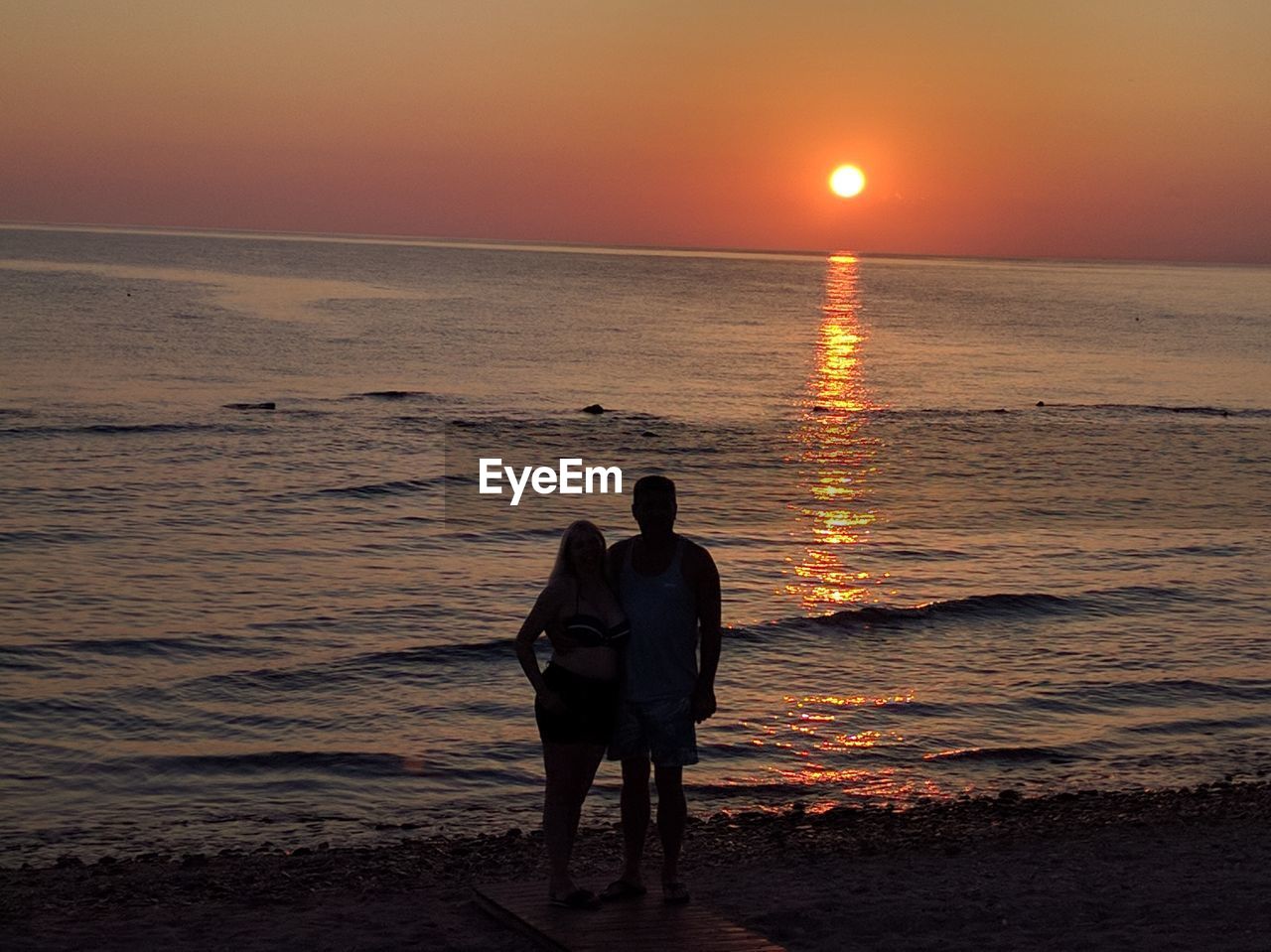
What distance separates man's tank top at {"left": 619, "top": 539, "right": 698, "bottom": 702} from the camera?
6754 millimetres

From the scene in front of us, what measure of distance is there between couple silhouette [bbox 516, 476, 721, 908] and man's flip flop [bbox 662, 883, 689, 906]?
70 centimetres

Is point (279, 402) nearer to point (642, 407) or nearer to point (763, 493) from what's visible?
point (642, 407)

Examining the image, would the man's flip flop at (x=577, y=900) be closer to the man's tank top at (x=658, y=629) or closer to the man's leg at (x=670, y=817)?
the man's leg at (x=670, y=817)

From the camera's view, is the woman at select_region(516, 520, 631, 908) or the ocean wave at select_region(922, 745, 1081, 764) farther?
the ocean wave at select_region(922, 745, 1081, 764)

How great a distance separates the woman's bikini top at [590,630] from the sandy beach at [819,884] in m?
1.65

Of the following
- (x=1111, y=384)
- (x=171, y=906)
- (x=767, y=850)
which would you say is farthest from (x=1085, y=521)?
(x=1111, y=384)

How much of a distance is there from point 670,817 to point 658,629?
107cm

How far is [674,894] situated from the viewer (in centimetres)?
729

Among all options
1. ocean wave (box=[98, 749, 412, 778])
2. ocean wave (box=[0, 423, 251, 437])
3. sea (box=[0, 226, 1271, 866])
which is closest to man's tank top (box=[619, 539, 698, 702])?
sea (box=[0, 226, 1271, 866])

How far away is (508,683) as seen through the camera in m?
14.8

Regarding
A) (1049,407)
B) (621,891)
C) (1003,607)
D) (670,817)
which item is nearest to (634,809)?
(670,817)

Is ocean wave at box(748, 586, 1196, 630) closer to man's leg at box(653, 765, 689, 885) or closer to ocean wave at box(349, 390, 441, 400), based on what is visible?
man's leg at box(653, 765, 689, 885)

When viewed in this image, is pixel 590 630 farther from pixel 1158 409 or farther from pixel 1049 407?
pixel 1158 409

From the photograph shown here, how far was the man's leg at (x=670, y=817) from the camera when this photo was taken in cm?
706
